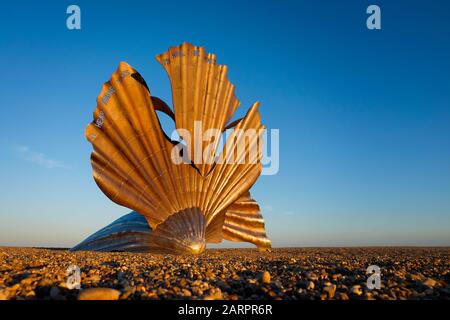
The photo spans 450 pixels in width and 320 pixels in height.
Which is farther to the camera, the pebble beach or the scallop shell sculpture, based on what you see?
the scallop shell sculpture

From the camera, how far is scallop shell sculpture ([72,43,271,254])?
10.7 meters

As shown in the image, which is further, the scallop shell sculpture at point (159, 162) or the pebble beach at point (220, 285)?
the scallop shell sculpture at point (159, 162)

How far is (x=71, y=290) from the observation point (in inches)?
151

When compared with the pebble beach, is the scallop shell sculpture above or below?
above

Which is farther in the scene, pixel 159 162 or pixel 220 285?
pixel 159 162

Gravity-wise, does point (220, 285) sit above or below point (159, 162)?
below

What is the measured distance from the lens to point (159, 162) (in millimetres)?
11055

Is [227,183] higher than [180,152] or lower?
lower

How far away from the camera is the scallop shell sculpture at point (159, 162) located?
10.7 metres

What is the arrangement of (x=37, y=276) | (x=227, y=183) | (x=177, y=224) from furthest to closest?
1. (x=227, y=183)
2. (x=177, y=224)
3. (x=37, y=276)

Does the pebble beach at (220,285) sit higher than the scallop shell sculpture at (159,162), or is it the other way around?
the scallop shell sculpture at (159,162)
